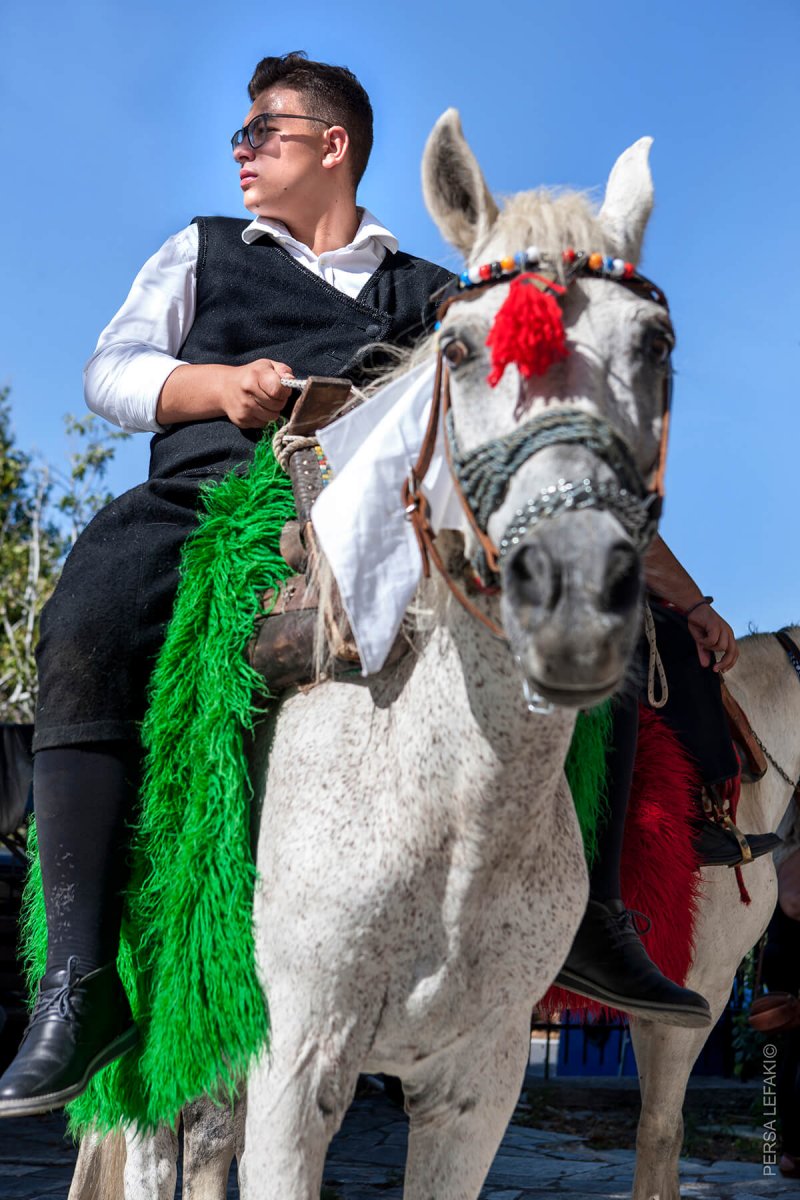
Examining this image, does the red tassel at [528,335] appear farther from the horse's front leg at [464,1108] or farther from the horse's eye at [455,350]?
the horse's front leg at [464,1108]

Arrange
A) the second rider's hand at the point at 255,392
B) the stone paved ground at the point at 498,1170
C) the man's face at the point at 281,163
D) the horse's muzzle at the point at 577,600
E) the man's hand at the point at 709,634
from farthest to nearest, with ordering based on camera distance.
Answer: the stone paved ground at the point at 498,1170
the man's hand at the point at 709,634
the man's face at the point at 281,163
the second rider's hand at the point at 255,392
the horse's muzzle at the point at 577,600

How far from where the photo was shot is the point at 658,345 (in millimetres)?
1968

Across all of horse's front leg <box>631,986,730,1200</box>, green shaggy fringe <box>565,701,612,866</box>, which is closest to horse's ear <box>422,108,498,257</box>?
green shaggy fringe <box>565,701,612,866</box>

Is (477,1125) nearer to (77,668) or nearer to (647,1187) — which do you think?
(77,668)

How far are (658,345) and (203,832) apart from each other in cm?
122

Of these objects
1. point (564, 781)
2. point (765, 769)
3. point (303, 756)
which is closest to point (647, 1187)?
point (765, 769)

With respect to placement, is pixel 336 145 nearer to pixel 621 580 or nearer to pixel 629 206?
pixel 629 206

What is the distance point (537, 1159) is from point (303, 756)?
488 cm

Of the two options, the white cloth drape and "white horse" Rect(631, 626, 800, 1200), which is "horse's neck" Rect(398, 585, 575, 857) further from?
"white horse" Rect(631, 626, 800, 1200)

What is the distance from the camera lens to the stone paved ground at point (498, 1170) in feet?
18.0

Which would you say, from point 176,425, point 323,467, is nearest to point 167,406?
point 176,425

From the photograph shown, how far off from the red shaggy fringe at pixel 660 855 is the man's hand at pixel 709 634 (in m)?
0.36

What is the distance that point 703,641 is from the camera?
3.69 meters

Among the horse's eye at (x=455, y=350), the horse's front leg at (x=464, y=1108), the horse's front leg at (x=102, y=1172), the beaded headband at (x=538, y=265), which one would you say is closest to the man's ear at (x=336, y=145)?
the beaded headband at (x=538, y=265)
